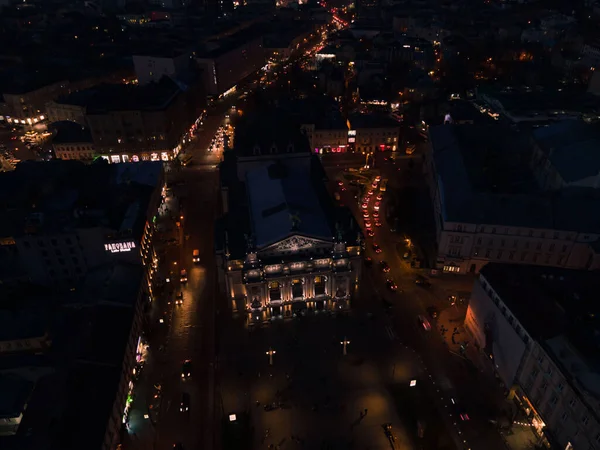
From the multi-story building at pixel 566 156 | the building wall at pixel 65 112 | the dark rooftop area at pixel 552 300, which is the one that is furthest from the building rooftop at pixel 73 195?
the multi-story building at pixel 566 156

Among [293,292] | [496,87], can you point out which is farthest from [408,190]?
[496,87]

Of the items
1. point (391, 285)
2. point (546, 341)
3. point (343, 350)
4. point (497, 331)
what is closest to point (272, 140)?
point (391, 285)

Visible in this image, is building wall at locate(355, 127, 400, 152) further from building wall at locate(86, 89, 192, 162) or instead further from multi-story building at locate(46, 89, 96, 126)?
multi-story building at locate(46, 89, 96, 126)

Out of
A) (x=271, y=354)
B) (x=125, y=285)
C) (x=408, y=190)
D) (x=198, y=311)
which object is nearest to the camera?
(x=271, y=354)

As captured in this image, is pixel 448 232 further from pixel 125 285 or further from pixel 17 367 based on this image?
pixel 17 367

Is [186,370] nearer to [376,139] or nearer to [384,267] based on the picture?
[384,267]

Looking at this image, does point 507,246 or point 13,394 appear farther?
point 507,246
